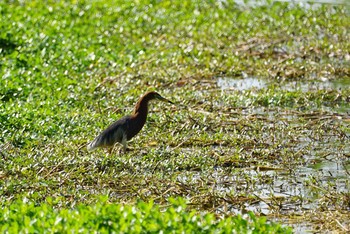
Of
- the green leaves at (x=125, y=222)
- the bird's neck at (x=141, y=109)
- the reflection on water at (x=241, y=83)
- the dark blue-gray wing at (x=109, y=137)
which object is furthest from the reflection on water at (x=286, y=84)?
the green leaves at (x=125, y=222)

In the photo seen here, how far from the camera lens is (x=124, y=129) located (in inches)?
412

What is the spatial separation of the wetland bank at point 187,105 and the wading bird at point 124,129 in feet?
0.65

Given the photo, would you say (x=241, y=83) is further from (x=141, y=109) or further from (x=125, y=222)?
(x=125, y=222)

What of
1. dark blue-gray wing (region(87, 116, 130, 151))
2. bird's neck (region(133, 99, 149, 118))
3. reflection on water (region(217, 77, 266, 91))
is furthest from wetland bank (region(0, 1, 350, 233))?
bird's neck (region(133, 99, 149, 118))

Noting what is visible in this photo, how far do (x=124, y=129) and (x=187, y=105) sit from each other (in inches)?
87.5

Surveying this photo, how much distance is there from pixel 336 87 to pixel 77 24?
5.27 metres

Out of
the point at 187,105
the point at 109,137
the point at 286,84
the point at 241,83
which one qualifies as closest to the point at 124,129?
the point at 109,137

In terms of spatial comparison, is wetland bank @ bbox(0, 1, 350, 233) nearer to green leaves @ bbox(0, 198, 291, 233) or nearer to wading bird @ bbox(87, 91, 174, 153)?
wading bird @ bbox(87, 91, 174, 153)

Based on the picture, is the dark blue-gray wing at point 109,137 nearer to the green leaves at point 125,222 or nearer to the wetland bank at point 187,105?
the wetland bank at point 187,105

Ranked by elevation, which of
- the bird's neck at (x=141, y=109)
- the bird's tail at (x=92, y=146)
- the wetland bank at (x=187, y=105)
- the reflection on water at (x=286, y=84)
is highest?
the bird's neck at (x=141, y=109)

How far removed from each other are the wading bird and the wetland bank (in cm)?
20

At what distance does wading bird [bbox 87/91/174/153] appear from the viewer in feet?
33.6

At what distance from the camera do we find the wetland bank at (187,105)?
904 cm

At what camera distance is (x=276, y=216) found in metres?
8.52
